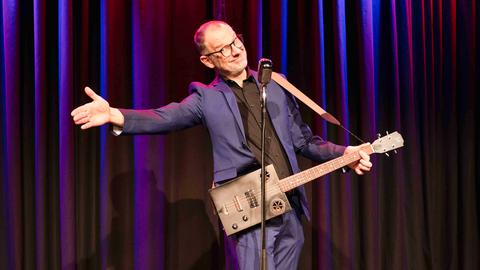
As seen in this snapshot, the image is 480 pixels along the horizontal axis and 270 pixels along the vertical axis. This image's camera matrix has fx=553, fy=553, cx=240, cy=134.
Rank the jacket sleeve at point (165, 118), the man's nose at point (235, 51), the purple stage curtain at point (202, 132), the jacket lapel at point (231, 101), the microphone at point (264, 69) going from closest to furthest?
the microphone at point (264, 69) → the jacket sleeve at point (165, 118) → the jacket lapel at point (231, 101) → the man's nose at point (235, 51) → the purple stage curtain at point (202, 132)

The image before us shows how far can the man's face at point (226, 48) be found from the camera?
2.67 m

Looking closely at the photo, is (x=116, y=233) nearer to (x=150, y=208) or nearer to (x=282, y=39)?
(x=150, y=208)

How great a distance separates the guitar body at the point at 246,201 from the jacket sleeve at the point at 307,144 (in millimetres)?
351

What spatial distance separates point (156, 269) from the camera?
3.43 m

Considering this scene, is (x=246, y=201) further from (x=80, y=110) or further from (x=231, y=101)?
(x=80, y=110)

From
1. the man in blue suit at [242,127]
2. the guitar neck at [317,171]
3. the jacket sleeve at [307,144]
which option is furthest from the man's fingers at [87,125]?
the jacket sleeve at [307,144]

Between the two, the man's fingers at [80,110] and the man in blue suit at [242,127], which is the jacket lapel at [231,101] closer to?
the man in blue suit at [242,127]

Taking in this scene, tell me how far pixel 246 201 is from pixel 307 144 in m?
0.51

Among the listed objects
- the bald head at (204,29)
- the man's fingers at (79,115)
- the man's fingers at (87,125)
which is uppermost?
the bald head at (204,29)

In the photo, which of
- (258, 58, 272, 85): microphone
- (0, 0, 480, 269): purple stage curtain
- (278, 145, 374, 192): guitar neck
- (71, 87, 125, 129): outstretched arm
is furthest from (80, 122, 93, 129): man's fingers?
(0, 0, 480, 269): purple stage curtain

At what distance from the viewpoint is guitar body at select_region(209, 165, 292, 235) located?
2.43 metres

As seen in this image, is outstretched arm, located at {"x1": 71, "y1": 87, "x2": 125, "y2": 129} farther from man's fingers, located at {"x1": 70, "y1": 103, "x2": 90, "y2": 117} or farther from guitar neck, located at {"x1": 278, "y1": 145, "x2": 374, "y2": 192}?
guitar neck, located at {"x1": 278, "y1": 145, "x2": 374, "y2": 192}

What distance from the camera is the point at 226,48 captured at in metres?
2.67

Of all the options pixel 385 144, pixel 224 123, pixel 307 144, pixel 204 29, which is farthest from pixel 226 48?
pixel 385 144
